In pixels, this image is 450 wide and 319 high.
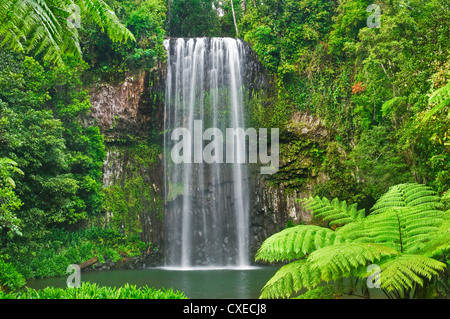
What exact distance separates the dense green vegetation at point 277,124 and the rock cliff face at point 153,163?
6.0 inches

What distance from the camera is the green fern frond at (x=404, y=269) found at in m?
2.41

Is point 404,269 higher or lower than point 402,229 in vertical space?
lower

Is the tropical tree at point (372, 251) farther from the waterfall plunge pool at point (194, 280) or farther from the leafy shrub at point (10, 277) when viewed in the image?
the leafy shrub at point (10, 277)

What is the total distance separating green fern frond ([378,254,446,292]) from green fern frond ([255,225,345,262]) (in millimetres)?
612

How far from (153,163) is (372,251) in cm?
1431

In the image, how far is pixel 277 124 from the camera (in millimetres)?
16266

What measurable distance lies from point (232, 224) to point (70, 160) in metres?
6.69

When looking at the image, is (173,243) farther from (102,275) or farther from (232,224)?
(102,275)

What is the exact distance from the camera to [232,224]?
15.2 meters

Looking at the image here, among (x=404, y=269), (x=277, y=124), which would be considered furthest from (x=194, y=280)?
(x=404, y=269)

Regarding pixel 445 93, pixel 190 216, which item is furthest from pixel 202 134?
pixel 445 93

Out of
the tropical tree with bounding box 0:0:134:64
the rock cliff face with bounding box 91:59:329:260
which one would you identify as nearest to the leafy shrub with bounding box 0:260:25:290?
the rock cliff face with bounding box 91:59:329:260

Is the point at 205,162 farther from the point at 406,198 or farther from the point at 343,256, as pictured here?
the point at 343,256
